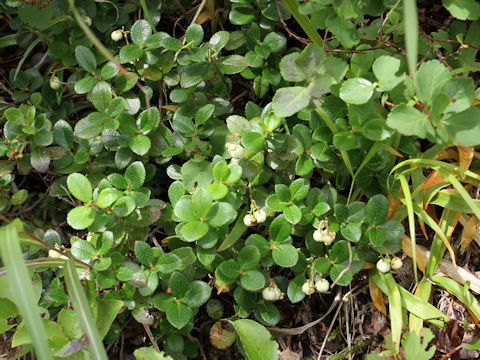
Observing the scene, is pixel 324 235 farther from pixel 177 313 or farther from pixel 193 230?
pixel 177 313

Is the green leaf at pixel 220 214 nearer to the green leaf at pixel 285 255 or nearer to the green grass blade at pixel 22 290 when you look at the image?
the green leaf at pixel 285 255

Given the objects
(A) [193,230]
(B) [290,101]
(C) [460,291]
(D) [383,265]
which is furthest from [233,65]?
(C) [460,291]

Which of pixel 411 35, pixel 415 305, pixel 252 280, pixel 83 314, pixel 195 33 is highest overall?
pixel 411 35

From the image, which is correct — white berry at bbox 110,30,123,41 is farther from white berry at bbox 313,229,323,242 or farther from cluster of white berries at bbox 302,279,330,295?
cluster of white berries at bbox 302,279,330,295

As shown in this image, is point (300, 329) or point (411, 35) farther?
point (300, 329)

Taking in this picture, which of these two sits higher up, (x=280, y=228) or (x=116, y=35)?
(x=116, y=35)

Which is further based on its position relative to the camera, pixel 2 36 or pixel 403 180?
pixel 2 36

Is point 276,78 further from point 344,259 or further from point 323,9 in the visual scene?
point 344,259

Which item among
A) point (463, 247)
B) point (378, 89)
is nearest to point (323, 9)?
point (378, 89)
